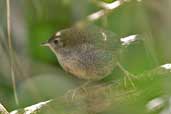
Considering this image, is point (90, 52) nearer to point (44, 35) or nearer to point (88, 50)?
point (88, 50)

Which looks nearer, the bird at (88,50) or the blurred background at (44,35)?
the blurred background at (44,35)

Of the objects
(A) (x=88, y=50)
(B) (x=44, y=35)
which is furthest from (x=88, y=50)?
(B) (x=44, y=35)

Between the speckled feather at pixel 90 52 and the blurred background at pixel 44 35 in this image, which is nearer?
the blurred background at pixel 44 35

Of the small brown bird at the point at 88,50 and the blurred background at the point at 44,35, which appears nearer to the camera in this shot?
the blurred background at the point at 44,35

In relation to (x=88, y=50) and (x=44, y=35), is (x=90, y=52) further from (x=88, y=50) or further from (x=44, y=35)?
(x=44, y=35)

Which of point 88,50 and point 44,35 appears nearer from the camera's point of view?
point 88,50

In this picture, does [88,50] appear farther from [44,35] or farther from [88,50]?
[44,35]

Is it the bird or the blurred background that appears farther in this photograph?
the bird

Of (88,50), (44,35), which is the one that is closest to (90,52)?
(88,50)
